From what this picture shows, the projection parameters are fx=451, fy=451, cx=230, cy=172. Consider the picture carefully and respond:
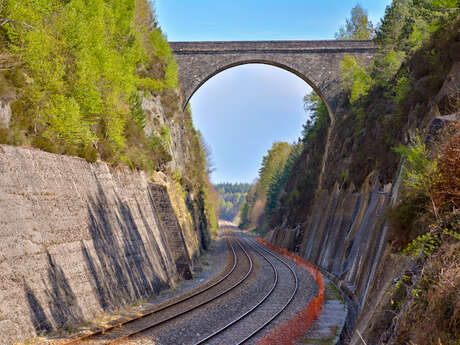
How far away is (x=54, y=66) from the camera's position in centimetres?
1457

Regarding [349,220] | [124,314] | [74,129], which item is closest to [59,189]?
[74,129]

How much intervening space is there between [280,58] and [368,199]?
23.5 metres

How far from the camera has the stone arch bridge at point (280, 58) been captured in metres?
40.1

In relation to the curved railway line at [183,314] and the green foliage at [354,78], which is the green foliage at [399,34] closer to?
the green foliage at [354,78]

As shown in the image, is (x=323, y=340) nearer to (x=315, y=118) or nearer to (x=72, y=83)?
(x=72, y=83)

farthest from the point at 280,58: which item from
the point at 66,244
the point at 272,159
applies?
the point at 272,159

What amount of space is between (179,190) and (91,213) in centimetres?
1697

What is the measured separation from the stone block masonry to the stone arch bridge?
23.5 m

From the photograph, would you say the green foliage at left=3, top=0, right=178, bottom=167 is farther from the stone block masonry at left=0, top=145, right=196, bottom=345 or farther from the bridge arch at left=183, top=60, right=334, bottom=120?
the bridge arch at left=183, top=60, right=334, bottom=120

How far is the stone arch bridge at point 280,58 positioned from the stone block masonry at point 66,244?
2353 cm

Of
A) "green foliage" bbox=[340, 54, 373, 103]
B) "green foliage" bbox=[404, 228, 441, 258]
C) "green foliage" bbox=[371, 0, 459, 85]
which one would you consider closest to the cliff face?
"green foliage" bbox=[404, 228, 441, 258]

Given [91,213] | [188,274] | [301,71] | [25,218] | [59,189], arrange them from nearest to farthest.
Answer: [25,218], [59,189], [91,213], [188,274], [301,71]

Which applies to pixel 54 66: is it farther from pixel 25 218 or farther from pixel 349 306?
pixel 349 306

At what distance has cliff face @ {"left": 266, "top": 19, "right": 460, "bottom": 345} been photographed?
9.53m
